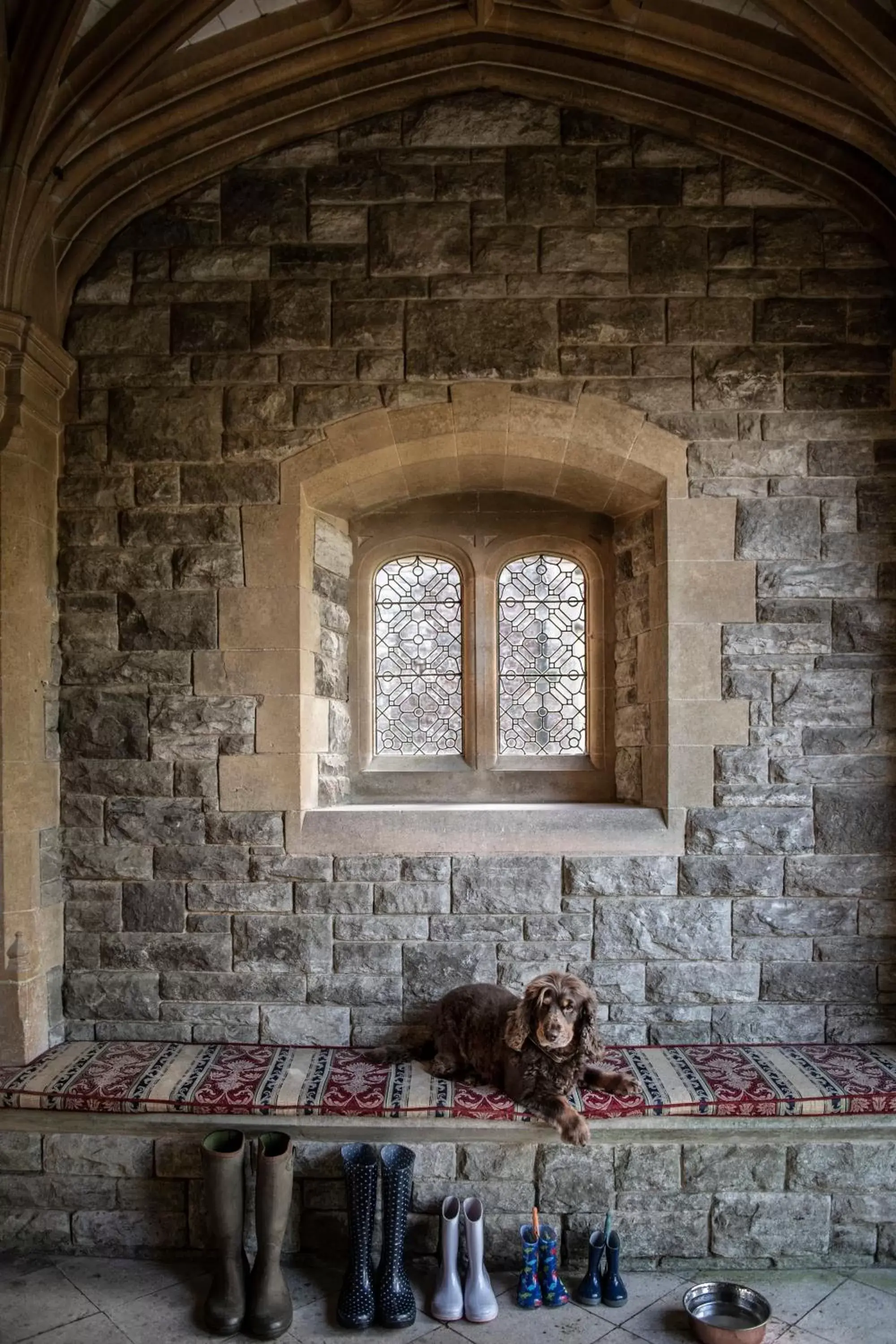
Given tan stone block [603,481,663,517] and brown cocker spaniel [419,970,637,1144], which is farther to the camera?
tan stone block [603,481,663,517]

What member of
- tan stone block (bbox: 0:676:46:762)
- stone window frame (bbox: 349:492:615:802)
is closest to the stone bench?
tan stone block (bbox: 0:676:46:762)

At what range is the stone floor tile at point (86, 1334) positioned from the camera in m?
2.64

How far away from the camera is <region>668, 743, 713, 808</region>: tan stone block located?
3.57 meters

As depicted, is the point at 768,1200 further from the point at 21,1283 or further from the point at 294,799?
the point at 21,1283

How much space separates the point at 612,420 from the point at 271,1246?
3.02 m

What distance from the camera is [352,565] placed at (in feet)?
13.8

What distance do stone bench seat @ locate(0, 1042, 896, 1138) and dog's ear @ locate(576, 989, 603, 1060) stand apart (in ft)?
0.83

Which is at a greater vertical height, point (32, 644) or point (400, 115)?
point (400, 115)

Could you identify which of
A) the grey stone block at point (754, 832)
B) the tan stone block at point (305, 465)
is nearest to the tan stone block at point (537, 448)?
the tan stone block at point (305, 465)

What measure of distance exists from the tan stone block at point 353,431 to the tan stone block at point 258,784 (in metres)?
1.19

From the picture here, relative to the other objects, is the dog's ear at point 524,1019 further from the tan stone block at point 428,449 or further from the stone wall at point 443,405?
the tan stone block at point 428,449

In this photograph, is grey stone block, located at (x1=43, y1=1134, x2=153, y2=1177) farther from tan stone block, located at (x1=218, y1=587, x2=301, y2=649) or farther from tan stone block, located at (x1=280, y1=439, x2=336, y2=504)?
tan stone block, located at (x1=280, y1=439, x2=336, y2=504)

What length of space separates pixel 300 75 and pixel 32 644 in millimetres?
2344

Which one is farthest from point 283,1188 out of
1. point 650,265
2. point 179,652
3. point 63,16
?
point 63,16
